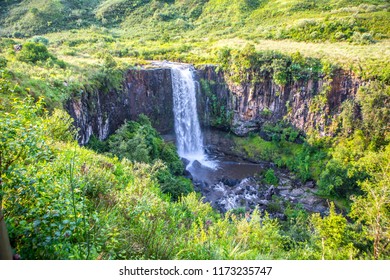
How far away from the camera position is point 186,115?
22.7 m

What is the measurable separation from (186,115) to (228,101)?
150 inches

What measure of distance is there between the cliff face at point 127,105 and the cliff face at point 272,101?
3125 mm

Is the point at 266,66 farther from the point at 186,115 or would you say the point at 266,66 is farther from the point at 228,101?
the point at 186,115

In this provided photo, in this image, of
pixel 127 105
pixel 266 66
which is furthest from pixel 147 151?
pixel 266 66

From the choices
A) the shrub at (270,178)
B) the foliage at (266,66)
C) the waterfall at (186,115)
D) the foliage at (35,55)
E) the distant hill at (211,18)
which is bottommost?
the shrub at (270,178)

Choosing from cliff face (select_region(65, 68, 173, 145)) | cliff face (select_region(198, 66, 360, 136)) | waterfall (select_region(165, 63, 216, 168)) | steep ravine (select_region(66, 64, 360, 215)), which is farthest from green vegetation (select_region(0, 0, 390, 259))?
waterfall (select_region(165, 63, 216, 168))

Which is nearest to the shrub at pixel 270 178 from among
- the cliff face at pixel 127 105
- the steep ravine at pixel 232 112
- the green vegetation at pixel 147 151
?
the steep ravine at pixel 232 112

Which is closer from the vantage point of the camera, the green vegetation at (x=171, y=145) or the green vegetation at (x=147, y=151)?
the green vegetation at (x=171, y=145)

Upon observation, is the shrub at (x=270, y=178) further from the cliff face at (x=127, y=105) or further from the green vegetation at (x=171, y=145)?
the cliff face at (x=127, y=105)

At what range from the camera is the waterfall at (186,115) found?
22.0 meters

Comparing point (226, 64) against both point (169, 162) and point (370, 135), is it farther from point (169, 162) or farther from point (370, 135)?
point (370, 135)

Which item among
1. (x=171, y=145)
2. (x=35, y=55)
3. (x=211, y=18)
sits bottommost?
(x=171, y=145)

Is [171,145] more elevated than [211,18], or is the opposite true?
[211,18]

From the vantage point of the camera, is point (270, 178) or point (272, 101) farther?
point (272, 101)
